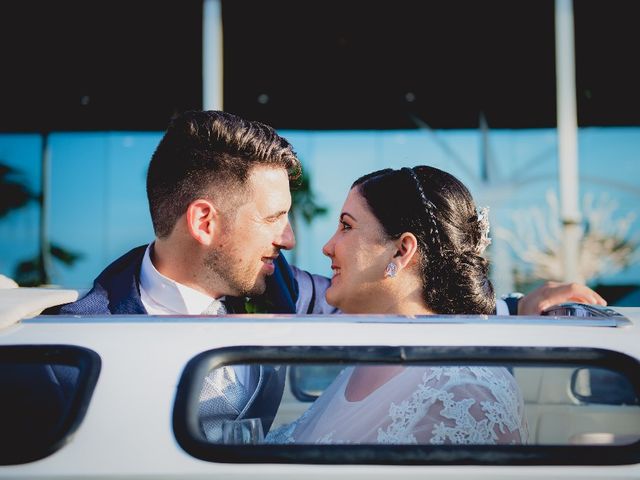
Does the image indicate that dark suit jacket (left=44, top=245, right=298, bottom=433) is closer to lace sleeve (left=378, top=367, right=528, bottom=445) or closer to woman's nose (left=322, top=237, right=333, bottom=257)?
woman's nose (left=322, top=237, right=333, bottom=257)

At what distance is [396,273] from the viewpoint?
6.88 ft

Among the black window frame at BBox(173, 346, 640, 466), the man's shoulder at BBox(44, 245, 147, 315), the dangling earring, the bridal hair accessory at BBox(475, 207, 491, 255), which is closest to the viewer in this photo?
the black window frame at BBox(173, 346, 640, 466)

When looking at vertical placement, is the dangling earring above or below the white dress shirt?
above

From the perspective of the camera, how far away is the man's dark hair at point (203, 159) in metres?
2.48

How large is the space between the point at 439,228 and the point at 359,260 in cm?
26

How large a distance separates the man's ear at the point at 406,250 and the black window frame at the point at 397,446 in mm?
759

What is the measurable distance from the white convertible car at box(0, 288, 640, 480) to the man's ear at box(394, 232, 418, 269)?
23.3 inches

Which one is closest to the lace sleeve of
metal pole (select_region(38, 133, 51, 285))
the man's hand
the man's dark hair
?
the man's hand

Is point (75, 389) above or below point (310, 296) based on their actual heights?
above

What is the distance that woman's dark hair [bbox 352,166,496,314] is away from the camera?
209cm

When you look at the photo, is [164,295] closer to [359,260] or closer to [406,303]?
[359,260]

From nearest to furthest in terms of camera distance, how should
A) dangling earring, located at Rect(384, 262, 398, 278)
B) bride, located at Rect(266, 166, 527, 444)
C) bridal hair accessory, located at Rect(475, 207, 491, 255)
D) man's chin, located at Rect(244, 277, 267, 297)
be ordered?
1. bride, located at Rect(266, 166, 527, 444)
2. dangling earring, located at Rect(384, 262, 398, 278)
3. bridal hair accessory, located at Rect(475, 207, 491, 255)
4. man's chin, located at Rect(244, 277, 267, 297)

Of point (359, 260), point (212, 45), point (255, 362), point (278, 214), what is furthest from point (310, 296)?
point (212, 45)

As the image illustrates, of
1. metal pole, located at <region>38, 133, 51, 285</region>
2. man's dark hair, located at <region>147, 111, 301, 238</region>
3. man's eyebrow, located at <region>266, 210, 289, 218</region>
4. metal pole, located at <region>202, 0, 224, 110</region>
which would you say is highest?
metal pole, located at <region>202, 0, 224, 110</region>
